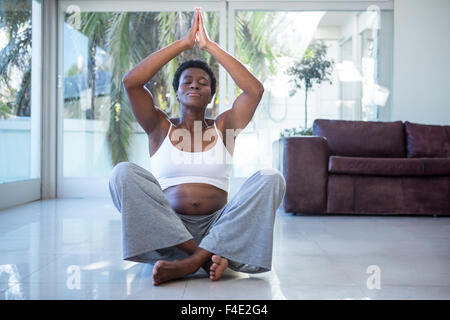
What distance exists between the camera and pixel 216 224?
6.35 ft

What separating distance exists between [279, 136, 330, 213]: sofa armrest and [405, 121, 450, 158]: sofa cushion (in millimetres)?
1088

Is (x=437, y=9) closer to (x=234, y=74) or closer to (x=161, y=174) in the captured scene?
(x=234, y=74)

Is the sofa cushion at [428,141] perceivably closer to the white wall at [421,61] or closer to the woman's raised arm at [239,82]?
the white wall at [421,61]

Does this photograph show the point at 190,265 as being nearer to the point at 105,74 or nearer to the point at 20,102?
the point at 20,102

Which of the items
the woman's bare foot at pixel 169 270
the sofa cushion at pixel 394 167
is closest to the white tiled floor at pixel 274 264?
the woman's bare foot at pixel 169 270

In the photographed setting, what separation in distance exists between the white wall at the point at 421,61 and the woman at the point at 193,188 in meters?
3.89

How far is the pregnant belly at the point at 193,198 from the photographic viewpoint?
2100 millimetres

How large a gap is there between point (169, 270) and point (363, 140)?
137 inches

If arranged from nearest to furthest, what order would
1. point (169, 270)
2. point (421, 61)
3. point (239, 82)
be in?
point (169, 270) < point (239, 82) < point (421, 61)

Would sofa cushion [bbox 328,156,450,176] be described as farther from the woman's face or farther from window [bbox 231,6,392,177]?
the woman's face

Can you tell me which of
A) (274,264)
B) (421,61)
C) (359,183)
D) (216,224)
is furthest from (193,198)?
(421,61)

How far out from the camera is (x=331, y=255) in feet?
8.08

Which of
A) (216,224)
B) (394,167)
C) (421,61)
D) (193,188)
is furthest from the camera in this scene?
(421,61)

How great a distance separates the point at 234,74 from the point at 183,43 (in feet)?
0.88
